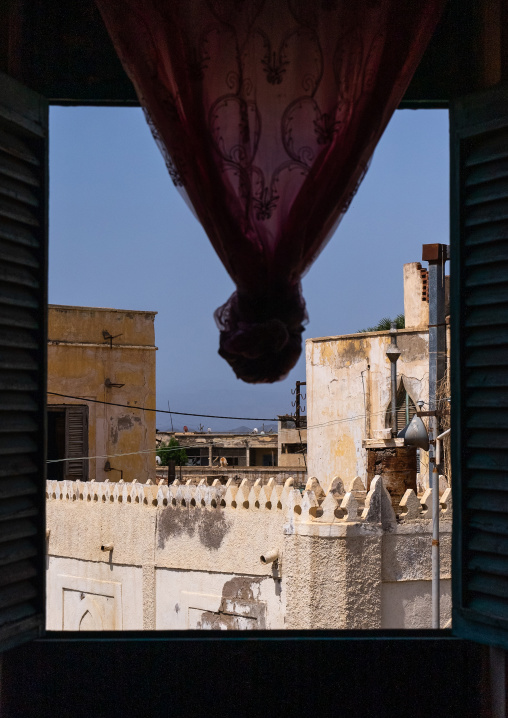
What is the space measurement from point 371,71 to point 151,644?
142cm

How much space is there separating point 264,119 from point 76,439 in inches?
572

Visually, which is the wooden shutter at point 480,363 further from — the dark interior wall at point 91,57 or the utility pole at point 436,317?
the utility pole at point 436,317

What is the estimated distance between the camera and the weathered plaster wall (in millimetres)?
16312

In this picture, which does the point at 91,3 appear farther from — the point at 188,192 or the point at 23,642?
the point at 23,642

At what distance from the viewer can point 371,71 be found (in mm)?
2104

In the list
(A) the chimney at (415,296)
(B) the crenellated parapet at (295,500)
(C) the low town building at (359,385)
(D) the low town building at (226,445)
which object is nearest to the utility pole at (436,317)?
(B) the crenellated parapet at (295,500)

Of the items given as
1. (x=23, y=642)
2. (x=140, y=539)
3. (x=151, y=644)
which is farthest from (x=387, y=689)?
(x=140, y=539)

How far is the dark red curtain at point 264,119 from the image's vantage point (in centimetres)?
203

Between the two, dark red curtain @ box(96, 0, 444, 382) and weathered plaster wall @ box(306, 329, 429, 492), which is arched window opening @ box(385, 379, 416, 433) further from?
dark red curtain @ box(96, 0, 444, 382)

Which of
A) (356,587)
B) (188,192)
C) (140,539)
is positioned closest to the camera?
(188,192)

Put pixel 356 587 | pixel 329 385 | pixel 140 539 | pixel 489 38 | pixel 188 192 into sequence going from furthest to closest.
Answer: pixel 329 385 < pixel 140 539 < pixel 356 587 < pixel 489 38 < pixel 188 192

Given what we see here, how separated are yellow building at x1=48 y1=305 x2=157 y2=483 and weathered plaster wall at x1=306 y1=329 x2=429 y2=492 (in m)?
3.30

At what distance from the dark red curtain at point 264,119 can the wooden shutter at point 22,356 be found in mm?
296

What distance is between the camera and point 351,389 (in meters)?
→ 17.4
